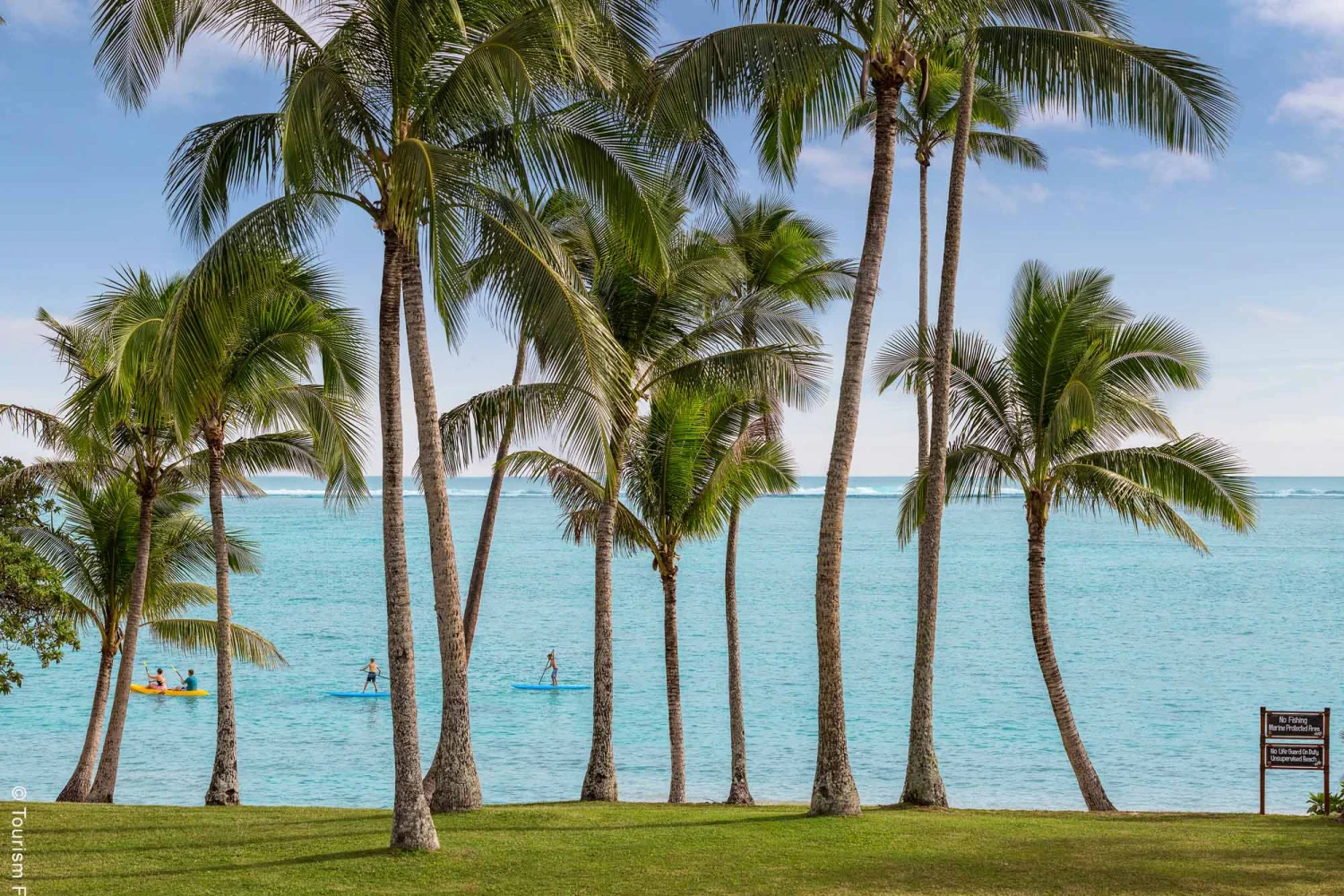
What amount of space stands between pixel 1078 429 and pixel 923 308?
434cm

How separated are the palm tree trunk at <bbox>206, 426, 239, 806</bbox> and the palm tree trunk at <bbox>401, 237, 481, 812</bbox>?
4.84 metres

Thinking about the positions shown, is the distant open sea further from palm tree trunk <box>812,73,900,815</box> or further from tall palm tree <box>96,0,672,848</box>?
tall palm tree <box>96,0,672,848</box>

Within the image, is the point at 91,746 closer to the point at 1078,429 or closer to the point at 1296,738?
the point at 1078,429

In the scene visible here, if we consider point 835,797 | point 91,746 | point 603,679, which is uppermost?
point 603,679

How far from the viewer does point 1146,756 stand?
32.5m

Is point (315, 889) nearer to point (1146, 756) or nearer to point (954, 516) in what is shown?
point (1146, 756)

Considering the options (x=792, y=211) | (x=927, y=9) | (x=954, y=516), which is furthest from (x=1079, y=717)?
(x=954, y=516)

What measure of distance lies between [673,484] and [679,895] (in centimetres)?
921

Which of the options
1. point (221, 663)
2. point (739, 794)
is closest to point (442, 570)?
point (221, 663)

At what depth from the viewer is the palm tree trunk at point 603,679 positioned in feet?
52.9

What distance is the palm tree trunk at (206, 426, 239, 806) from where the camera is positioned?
52.8ft

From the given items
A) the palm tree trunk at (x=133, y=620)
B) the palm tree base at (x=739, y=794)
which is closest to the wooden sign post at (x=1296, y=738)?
the palm tree base at (x=739, y=794)

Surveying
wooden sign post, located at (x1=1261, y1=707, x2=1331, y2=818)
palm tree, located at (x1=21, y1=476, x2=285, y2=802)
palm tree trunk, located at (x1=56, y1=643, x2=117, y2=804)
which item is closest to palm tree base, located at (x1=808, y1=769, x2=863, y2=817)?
wooden sign post, located at (x1=1261, y1=707, x2=1331, y2=818)

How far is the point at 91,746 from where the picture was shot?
19.0 metres
